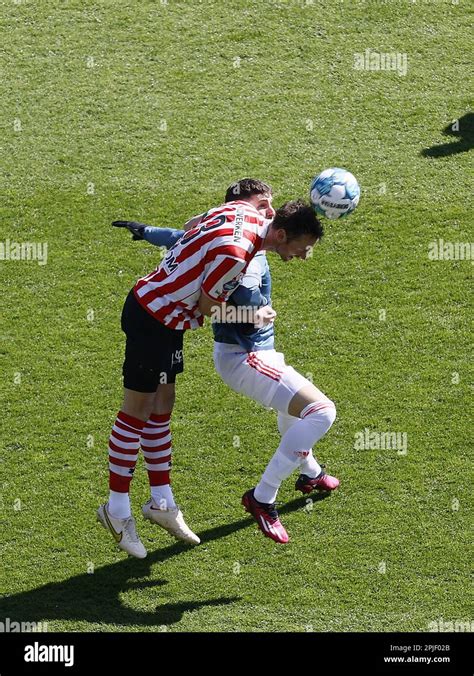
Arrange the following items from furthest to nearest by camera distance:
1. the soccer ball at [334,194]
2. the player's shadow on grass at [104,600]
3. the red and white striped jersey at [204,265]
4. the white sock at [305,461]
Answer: the white sock at [305,461] → the soccer ball at [334,194] → the player's shadow on grass at [104,600] → the red and white striped jersey at [204,265]

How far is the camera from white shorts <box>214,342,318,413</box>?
7531mm

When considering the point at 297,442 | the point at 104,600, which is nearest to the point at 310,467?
the point at 297,442

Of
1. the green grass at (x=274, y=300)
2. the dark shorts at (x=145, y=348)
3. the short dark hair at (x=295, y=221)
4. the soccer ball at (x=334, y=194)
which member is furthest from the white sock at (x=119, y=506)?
the soccer ball at (x=334, y=194)

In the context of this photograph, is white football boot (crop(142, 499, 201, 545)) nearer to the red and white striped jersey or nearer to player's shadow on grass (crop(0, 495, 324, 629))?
player's shadow on grass (crop(0, 495, 324, 629))

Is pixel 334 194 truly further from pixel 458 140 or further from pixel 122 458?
pixel 458 140

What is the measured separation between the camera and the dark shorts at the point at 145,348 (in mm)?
7371

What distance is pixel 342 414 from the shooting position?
897cm

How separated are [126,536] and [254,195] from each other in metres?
2.40

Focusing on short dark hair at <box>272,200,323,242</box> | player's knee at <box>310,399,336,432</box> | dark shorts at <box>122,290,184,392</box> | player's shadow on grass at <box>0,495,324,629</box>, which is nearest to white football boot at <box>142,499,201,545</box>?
player's shadow on grass at <box>0,495,324,629</box>

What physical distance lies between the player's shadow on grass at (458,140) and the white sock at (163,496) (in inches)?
212

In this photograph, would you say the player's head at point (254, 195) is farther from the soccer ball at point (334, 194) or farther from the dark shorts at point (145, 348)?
the dark shorts at point (145, 348)

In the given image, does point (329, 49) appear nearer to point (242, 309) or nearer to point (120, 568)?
point (242, 309)

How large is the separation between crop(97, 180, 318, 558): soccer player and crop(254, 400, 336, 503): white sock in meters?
0.63

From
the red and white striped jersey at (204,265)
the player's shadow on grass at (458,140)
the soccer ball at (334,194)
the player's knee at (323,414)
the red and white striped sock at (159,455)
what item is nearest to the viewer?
the red and white striped jersey at (204,265)
